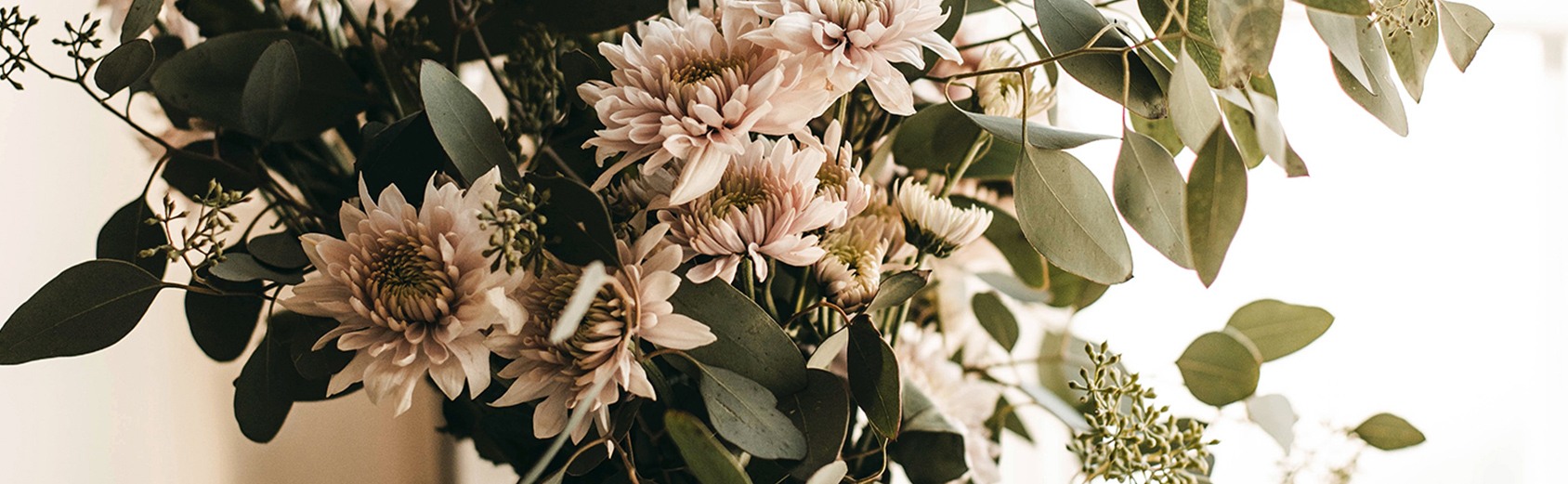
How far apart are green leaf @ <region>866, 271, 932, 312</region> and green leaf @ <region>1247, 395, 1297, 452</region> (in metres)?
0.27

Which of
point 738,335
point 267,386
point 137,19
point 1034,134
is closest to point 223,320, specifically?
point 267,386

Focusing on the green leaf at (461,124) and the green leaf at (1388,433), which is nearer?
the green leaf at (461,124)

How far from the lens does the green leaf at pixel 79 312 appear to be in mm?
416

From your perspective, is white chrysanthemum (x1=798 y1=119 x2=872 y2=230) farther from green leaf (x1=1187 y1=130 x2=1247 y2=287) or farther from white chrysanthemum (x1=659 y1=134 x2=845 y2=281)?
green leaf (x1=1187 y1=130 x2=1247 y2=287)

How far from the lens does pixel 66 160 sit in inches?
27.3

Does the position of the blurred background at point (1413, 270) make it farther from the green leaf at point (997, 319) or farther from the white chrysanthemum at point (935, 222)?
the white chrysanthemum at point (935, 222)

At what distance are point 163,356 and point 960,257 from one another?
556 millimetres

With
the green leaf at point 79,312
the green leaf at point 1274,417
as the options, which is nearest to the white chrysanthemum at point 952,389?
the green leaf at point 1274,417

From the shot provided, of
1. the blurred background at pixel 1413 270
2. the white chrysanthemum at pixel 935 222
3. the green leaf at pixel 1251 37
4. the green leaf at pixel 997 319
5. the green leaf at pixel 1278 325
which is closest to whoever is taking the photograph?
the green leaf at pixel 1251 37

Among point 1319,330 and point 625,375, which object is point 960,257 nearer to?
point 1319,330

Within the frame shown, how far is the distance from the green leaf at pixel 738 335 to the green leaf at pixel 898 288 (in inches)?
1.7

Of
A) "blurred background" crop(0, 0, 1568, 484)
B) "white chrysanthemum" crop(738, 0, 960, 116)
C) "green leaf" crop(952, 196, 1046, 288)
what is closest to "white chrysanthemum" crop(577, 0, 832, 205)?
"white chrysanthemum" crop(738, 0, 960, 116)

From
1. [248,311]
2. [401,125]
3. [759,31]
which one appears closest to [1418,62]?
[759,31]

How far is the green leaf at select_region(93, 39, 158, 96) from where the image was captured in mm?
417
